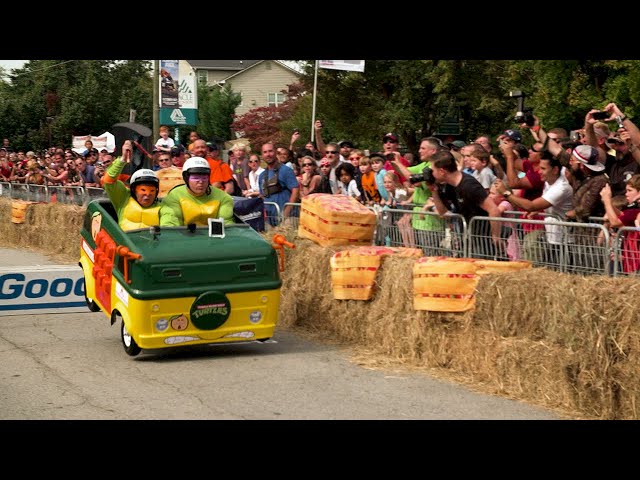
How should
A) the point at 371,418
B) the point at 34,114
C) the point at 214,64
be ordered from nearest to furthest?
the point at 371,418, the point at 34,114, the point at 214,64

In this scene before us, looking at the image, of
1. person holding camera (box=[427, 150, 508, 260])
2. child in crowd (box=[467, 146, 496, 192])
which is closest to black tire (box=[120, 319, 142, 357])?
person holding camera (box=[427, 150, 508, 260])

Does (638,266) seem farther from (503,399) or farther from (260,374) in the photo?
(260,374)

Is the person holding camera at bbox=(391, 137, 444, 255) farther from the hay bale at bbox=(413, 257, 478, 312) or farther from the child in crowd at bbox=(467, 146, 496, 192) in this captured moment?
the hay bale at bbox=(413, 257, 478, 312)

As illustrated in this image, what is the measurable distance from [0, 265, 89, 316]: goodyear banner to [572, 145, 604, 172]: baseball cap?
20.0ft

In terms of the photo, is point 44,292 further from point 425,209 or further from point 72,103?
point 72,103

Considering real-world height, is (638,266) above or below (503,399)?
above

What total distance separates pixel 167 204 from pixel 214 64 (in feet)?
350

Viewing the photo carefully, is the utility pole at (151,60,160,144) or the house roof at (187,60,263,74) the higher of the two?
the house roof at (187,60,263,74)

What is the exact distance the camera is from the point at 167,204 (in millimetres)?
11414

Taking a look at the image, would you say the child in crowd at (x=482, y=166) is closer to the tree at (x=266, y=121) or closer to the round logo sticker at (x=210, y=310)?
the round logo sticker at (x=210, y=310)

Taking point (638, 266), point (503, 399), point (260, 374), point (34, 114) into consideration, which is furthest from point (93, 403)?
point (34, 114)

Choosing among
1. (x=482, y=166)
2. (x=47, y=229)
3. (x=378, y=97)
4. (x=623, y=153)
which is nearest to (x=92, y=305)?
(x=482, y=166)

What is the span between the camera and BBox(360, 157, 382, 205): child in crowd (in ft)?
48.4

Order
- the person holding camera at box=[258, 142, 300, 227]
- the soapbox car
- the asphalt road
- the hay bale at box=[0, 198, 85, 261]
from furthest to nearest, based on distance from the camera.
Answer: the hay bale at box=[0, 198, 85, 261] < the person holding camera at box=[258, 142, 300, 227] < the soapbox car < the asphalt road
